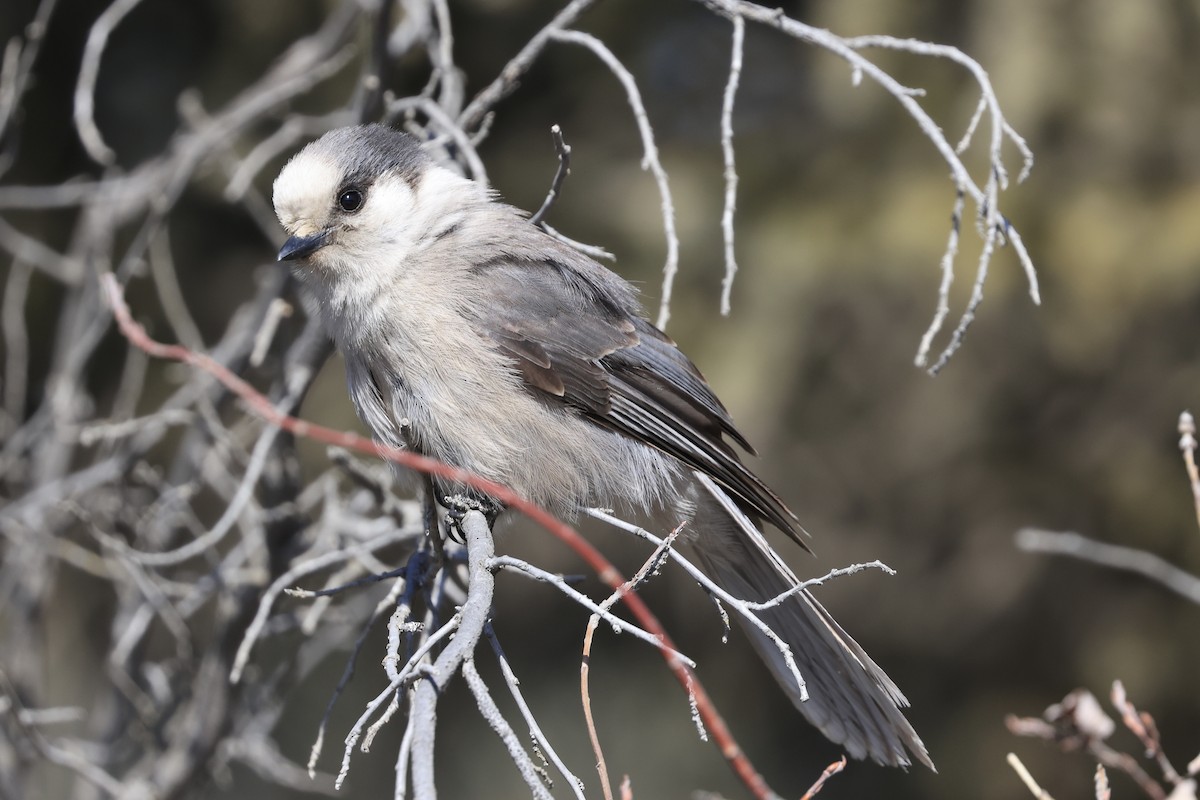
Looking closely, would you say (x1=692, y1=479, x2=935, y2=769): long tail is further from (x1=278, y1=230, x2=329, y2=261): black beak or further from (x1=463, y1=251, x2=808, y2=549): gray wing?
(x1=278, y1=230, x2=329, y2=261): black beak

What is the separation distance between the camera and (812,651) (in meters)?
2.57

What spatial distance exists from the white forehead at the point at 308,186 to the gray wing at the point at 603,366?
36 cm

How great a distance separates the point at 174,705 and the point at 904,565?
2914 mm

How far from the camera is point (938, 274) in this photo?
4230 mm

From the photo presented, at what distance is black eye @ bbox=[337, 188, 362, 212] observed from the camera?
259cm

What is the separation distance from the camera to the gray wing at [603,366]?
2.68m

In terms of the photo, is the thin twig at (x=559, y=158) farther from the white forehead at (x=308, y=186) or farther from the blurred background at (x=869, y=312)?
the blurred background at (x=869, y=312)

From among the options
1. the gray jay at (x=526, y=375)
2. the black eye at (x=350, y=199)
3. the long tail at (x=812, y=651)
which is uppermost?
the black eye at (x=350, y=199)

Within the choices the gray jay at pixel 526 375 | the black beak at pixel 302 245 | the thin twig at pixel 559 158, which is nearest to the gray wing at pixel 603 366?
the gray jay at pixel 526 375

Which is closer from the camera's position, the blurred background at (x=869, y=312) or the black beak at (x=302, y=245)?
the black beak at (x=302, y=245)

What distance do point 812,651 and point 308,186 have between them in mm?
1465

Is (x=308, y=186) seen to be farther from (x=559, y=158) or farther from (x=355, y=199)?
(x=559, y=158)

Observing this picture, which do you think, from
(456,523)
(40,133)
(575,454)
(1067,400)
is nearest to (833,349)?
(1067,400)

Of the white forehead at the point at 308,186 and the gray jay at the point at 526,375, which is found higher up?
the white forehead at the point at 308,186
